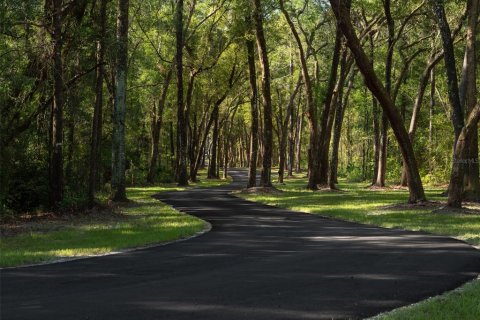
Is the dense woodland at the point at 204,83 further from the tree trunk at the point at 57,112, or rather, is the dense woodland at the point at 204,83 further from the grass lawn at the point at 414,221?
the grass lawn at the point at 414,221

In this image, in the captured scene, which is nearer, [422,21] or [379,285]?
[379,285]

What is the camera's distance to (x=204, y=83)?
48.1 metres

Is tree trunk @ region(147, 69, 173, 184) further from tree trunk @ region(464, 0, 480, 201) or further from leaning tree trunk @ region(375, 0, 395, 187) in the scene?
tree trunk @ region(464, 0, 480, 201)

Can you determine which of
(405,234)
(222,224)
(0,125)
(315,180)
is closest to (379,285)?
(405,234)

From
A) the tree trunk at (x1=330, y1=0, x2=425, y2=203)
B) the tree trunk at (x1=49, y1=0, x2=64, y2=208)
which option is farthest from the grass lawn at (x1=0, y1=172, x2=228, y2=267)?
the tree trunk at (x1=330, y1=0, x2=425, y2=203)

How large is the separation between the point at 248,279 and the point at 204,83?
134 feet

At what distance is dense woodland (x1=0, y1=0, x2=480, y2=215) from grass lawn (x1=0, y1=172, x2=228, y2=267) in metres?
2.49

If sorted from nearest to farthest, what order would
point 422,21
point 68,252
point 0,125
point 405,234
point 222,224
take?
point 68,252 → point 405,234 → point 222,224 → point 0,125 → point 422,21

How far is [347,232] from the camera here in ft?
49.1

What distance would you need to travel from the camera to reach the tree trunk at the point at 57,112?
18703mm

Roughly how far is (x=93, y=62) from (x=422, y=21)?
20197 mm

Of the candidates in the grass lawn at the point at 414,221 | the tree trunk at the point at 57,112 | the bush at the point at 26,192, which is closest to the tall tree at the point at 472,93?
the grass lawn at the point at 414,221

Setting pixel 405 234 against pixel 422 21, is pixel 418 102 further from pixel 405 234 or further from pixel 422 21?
pixel 405 234

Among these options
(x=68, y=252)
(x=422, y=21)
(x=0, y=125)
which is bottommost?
(x=68, y=252)
